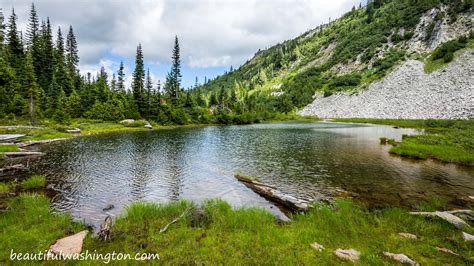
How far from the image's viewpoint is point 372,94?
121 metres

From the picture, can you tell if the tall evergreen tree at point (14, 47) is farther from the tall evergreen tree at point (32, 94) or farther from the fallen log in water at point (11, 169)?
the fallen log in water at point (11, 169)

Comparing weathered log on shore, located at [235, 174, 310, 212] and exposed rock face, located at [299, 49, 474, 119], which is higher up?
exposed rock face, located at [299, 49, 474, 119]

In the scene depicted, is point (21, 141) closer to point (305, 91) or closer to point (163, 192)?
point (163, 192)

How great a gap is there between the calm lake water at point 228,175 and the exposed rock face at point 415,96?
196 feet

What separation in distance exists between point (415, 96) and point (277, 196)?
106 m

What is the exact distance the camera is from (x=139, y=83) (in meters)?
89.4

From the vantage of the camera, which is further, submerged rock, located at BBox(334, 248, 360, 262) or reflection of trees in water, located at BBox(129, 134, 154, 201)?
reflection of trees in water, located at BBox(129, 134, 154, 201)

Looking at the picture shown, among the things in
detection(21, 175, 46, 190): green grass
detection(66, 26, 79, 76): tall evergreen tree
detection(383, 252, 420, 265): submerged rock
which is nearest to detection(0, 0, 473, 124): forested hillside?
detection(66, 26, 79, 76): tall evergreen tree

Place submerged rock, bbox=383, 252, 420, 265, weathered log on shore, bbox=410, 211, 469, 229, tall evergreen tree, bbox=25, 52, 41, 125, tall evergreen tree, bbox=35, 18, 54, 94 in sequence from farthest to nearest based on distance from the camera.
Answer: tall evergreen tree, bbox=35, 18, 54, 94, tall evergreen tree, bbox=25, 52, 41, 125, weathered log on shore, bbox=410, 211, 469, 229, submerged rock, bbox=383, 252, 420, 265

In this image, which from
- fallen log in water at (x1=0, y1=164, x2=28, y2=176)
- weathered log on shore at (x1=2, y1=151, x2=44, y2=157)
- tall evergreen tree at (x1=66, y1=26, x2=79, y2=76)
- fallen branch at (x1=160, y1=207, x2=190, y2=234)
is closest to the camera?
fallen branch at (x1=160, y1=207, x2=190, y2=234)

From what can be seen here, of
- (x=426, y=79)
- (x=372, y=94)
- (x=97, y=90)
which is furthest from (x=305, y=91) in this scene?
(x=97, y=90)

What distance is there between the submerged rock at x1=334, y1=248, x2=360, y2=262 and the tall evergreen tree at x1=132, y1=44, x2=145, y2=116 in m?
85.8

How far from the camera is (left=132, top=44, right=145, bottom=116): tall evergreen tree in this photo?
86.1m

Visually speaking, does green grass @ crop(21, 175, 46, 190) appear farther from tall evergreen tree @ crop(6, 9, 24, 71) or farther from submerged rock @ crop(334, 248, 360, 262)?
tall evergreen tree @ crop(6, 9, 24, 71)
